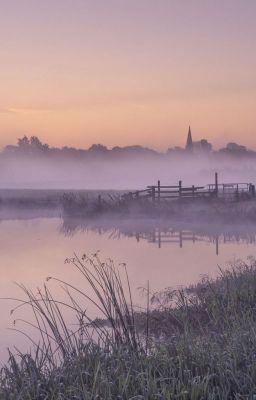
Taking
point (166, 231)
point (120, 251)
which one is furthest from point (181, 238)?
point (120, 251)

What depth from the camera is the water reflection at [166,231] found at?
29312 millimetres

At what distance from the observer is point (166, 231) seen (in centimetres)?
3425

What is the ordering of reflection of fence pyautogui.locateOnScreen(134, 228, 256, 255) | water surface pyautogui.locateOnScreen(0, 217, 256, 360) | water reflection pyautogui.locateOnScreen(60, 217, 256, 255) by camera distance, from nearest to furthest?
A: 1. water surface pyautogui.locateOnScreen(0, 217, 256, 360)
2. reflection of fence pyautogui.locateOnScreen(134, 228, 256, 255)
3. water reflection pyautogui.locateOnScreen(60, 217, 256, 255)

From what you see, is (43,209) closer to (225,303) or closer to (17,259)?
(17,259)

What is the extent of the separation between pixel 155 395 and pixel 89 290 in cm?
1079

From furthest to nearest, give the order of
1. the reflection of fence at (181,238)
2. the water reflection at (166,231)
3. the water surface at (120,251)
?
1. the water reflection at (166,231)
2. the reflection of fence at (181,238)
3. the water surface at (120,251)

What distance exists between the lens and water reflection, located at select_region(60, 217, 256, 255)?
29.3m

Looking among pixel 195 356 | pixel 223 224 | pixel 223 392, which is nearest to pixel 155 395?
pixel 223 392

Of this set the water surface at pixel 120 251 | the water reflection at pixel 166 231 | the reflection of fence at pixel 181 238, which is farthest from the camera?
the water reflection at pixel 166 231

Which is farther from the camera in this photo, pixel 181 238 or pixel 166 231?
pixel 166 231

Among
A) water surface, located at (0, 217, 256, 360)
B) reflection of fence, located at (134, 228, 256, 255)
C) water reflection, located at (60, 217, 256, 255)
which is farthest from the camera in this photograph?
water reflection, located at (60, 217, 256, 255)

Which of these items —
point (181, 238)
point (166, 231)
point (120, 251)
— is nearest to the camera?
point (120, 251)

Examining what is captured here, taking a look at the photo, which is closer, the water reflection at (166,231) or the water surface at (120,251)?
the water surface at (120,251)

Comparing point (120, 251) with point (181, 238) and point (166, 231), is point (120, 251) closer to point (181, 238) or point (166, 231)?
point (181, 238)
